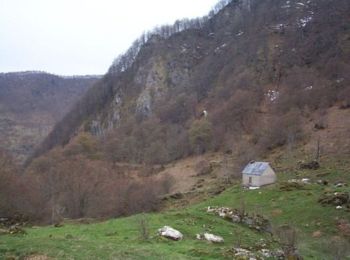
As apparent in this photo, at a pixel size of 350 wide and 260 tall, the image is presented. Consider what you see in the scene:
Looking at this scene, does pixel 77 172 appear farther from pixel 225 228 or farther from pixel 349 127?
pixel 349 127

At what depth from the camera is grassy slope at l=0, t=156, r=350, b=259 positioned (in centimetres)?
1880

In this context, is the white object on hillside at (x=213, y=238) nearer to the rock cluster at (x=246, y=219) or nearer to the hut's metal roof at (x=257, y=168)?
the rock cluster at (x=246, y=219)

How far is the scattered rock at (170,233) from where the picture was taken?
24.7m

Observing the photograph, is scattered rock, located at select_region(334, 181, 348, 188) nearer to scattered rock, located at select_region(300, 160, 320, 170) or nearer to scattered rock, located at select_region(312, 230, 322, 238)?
scattered rock, located at select_region(300, 160, 320, 170)

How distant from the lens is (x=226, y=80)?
138m

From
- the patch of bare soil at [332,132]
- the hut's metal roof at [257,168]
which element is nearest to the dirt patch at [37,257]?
the hut's metal roof at [257,168]

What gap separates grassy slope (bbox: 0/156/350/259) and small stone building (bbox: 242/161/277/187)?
3.15m

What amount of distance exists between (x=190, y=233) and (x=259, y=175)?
30.5 m

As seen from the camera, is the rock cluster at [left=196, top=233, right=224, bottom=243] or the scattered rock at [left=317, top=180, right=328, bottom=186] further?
the scattered rock at [left=317, top=180, right=328, bottom=186]

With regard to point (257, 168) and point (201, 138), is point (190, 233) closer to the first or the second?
point (257, 168)

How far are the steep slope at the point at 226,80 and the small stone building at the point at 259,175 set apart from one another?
28061 mm

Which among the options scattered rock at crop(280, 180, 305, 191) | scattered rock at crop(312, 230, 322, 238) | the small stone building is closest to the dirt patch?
scattered rock at crop(312, 230, 322, 238)

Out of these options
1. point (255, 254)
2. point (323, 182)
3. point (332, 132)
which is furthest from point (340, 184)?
point (332, 132)

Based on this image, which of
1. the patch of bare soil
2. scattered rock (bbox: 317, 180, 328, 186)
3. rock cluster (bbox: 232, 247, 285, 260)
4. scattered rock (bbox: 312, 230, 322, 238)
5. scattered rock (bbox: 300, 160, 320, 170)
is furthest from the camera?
the patch of bare soil
